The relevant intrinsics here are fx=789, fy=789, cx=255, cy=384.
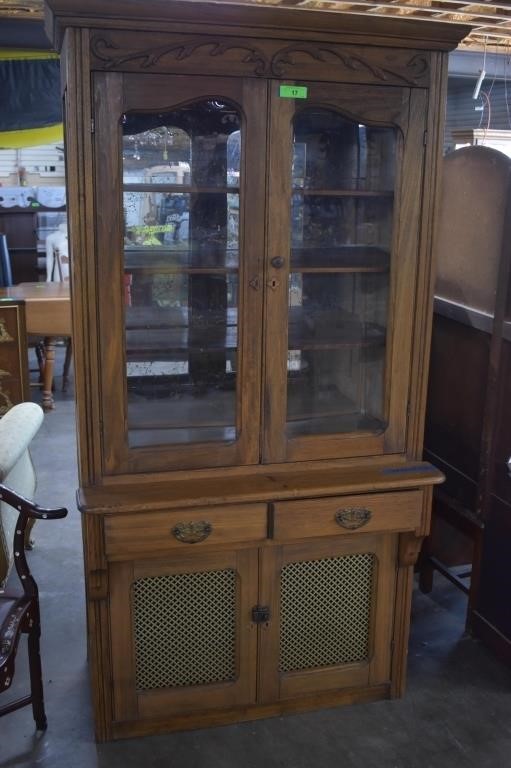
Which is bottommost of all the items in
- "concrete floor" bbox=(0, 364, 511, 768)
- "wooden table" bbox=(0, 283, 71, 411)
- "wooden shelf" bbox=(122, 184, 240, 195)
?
"concrete floor" bbox=(0, 364, 511, 768)

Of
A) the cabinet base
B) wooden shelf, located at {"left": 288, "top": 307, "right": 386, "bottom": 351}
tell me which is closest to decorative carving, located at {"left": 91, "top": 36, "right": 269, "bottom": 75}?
wooden shelf, located at {"left": 288, "top": 307, "right": 386, "bottom": 351}

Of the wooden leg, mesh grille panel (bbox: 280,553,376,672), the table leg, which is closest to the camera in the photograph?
mesh grille panel (bbox: 280,553,376,672)

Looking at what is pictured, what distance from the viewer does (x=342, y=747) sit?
2.33 metres

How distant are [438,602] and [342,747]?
3.20ft

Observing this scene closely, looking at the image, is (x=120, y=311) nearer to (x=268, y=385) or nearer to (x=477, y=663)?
(x=268, y=385)

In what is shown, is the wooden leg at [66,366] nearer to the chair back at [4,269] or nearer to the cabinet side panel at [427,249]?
the chair back at [4,269]

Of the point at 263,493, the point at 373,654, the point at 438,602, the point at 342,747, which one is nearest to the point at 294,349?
the point at 263,493

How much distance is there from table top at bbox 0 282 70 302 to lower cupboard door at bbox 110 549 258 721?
3416mm

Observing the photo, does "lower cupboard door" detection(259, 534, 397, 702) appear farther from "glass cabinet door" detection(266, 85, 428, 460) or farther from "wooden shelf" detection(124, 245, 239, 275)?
"wooden shelf" detection(124, 245, 239, 275)

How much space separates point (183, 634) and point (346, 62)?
170cm

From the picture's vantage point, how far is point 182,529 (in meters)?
2.18

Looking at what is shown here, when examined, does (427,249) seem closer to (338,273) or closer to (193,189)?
(338,273)

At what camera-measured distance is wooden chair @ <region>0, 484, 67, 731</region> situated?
7.00 ft

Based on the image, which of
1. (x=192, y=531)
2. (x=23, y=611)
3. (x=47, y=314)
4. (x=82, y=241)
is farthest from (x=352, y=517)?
(x=47, y=314)
